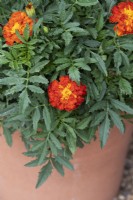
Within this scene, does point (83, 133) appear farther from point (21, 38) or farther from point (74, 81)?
point (21, 38)

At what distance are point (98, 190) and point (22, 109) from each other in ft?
2.22

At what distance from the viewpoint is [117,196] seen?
1.78 meters

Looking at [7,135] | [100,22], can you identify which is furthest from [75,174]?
[100,22]

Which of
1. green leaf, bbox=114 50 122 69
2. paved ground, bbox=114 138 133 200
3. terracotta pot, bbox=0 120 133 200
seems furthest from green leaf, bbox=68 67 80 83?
paved ground, bbox=114 138 133 200

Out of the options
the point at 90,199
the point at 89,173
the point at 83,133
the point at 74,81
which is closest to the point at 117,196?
the point at 90,199

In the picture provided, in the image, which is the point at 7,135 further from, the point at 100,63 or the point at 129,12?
the point at 129,12

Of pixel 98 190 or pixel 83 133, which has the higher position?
pixel 83 133

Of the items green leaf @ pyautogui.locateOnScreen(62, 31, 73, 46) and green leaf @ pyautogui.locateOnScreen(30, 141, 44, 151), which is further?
green leaf @ pyautogui.locateOnScreen(30, 141, 44, 151)

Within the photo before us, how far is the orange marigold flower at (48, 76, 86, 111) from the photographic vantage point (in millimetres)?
1021

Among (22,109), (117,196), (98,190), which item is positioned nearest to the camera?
(22,109)

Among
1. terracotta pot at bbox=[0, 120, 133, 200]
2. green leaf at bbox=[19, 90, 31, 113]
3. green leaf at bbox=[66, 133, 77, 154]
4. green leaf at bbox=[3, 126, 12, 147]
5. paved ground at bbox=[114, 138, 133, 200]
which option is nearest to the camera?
green leaf at bbox=[19, 90, 31, 113]

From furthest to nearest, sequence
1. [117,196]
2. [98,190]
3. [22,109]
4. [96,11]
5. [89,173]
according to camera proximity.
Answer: [117,196]
[98,190]
[89,173]
[96,11]
[22,109]

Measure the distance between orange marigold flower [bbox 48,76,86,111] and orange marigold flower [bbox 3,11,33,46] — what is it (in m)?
0.13

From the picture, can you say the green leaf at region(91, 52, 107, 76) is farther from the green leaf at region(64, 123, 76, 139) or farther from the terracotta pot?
the terracotta pot
